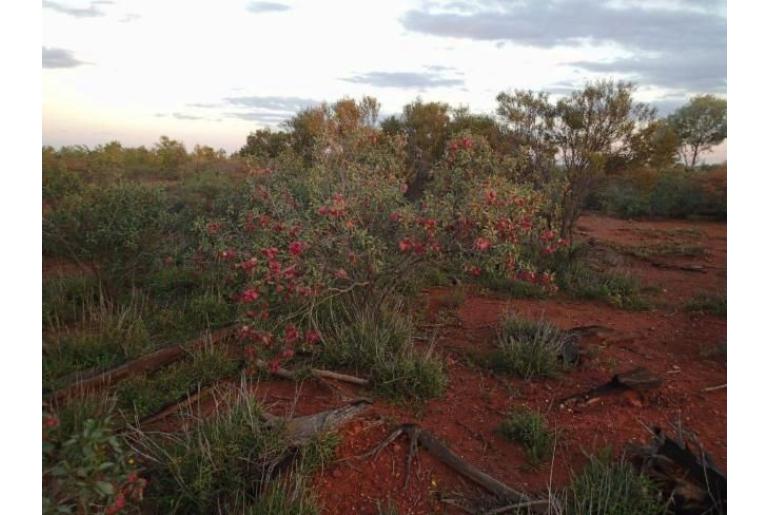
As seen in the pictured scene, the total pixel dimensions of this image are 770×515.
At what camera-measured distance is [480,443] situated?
402 cm

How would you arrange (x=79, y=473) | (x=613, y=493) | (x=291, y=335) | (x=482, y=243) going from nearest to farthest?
1. (x=79, y=473)
2. (x=613, y=493)
3. (x=482, y=243)
4. (x=291, y=335)

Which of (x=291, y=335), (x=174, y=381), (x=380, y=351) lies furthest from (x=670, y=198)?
(x=174, y=381)

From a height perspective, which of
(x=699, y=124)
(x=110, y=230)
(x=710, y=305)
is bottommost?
(x=710, y=305)

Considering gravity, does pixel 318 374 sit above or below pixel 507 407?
above

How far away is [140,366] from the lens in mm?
4891

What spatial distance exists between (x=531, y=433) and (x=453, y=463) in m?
0.63

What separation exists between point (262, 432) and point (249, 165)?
3.79 m

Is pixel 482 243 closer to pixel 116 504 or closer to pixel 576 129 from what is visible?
pixel 116 504

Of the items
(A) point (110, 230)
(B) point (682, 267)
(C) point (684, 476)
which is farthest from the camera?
(B) point (682, 267)

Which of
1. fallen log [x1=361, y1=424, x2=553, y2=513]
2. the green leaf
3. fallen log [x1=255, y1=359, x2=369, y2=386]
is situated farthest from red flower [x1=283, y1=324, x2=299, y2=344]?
the green leaf

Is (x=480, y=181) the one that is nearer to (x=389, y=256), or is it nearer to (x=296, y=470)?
(x=389, y=256)

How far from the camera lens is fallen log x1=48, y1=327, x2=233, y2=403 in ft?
14.1

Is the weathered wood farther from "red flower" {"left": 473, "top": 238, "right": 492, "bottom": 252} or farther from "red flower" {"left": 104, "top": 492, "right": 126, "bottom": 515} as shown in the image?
"red flower" {"left": 473, "top": 238, "right": 492, "bottom": 252}
